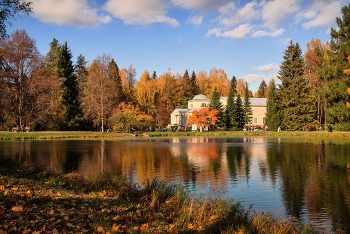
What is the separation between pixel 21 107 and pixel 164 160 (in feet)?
112

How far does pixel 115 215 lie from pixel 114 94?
51.9 metres

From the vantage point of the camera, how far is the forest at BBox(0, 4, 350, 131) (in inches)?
1786

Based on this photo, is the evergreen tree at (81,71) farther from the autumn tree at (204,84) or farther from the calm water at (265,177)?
the calm water at (265,177)

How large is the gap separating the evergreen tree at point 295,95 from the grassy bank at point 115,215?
5353cm

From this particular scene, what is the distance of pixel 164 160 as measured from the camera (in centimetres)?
2088

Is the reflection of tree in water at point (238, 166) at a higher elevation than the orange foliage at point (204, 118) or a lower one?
lower

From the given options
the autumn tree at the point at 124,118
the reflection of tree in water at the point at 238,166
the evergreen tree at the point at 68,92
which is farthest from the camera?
the evergreen tree at the point at 68,92

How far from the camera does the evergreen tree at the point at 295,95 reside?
58344 millimetres

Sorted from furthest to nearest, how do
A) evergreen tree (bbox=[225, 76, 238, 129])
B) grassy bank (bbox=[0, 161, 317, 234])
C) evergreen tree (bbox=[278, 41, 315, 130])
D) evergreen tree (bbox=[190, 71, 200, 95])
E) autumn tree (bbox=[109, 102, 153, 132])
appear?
evergreen tree (bbox=[190, 71, 200, 95]) → evergreen tree (bbox=[225, 76, 238, 129]) → evergreen tree (bbox=[278, 41, 315, 130]) → autumn tree (bbox=[109, 102, 153, 132]) → grassy bank (bbox=[0, 161, 317, 234])

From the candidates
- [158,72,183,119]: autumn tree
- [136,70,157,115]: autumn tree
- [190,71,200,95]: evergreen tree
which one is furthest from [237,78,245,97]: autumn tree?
[136,70,157,115]: autumn tree

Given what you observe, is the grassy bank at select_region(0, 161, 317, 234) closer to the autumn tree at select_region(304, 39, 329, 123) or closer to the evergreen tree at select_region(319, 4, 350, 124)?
the evergreen tree at select_region(319, 4, 350, 124)

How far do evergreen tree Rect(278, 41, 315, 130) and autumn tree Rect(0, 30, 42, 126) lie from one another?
41818 mm

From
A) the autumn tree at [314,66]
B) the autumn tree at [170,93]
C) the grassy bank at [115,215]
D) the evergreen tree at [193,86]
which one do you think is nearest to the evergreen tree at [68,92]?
the autumn tree at [170,93]

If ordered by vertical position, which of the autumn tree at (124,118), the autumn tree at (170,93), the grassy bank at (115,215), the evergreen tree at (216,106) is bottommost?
the grassy bank at (115,215)
